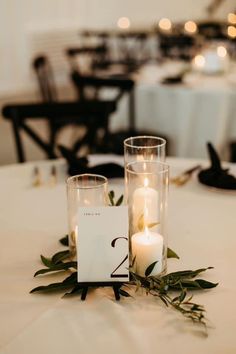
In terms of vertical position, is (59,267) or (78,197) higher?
(78,197)

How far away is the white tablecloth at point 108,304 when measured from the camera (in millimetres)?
775

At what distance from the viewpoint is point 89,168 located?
58.9 inches

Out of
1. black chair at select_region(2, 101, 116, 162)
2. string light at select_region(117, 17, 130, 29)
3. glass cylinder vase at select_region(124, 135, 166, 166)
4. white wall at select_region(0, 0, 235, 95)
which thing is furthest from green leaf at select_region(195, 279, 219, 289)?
string light at select_region(117, 17, 130, 29)

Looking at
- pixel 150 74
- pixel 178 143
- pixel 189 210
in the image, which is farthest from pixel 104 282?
pixel 150 74

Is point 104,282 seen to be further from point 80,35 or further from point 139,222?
point 80,35

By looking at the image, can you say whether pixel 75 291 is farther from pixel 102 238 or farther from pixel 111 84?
pixel 111 84

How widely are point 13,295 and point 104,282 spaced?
18 centimetres

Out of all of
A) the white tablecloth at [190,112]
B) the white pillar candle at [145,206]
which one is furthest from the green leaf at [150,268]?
the white tablecloth at [190,112]

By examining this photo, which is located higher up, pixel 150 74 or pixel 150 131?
pixel 150 74

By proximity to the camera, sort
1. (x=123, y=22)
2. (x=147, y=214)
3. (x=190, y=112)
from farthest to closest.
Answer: (x=123, y=22) < (x=190, y=112) < (x=147, y=214)

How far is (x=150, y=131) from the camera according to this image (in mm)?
3152

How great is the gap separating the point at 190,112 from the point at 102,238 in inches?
84.6

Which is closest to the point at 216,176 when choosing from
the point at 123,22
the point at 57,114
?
the point at 57,114

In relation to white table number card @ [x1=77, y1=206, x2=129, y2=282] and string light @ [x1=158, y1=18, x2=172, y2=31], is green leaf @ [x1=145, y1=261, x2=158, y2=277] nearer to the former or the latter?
white table number card @ [x1=77, y1=206, x2=129, y2=282]
